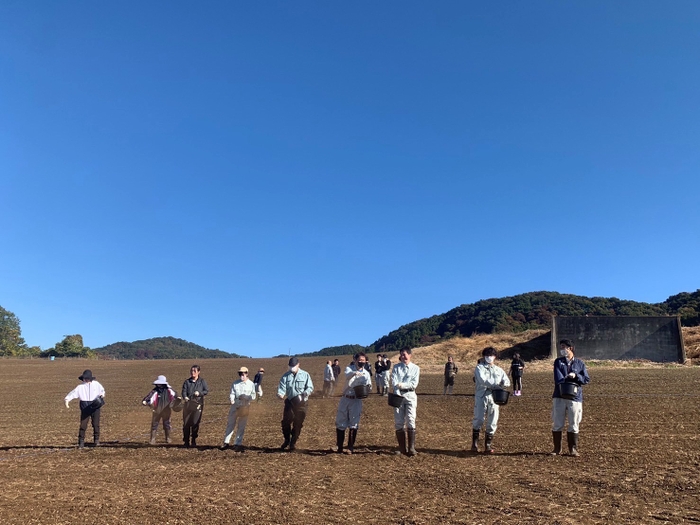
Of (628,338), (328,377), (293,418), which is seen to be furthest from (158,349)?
(293,418)

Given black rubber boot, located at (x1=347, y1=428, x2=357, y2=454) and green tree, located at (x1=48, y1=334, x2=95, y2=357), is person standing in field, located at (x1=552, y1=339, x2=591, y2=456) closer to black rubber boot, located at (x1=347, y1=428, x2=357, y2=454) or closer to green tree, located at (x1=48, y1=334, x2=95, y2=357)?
black rubber boot, located at (x1=347, y1=428, x2=357, y2=454)

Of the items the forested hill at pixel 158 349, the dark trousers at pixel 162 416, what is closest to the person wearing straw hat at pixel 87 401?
the dark trousers at pixel 162 416

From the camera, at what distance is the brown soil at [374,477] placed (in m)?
6.10

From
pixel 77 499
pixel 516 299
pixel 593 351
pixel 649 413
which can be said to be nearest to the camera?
pixel 77 499

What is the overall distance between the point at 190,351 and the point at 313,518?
575 feet

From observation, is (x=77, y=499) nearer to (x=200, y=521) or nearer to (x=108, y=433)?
(x=200, y=521)

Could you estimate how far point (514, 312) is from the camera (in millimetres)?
100125

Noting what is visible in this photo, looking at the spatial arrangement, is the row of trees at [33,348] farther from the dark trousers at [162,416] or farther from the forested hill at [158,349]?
the dark trousers at [162,416]

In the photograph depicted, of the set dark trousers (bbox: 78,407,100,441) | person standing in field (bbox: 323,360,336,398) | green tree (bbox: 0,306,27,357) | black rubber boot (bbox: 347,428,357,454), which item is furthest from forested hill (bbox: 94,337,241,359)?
black rubber boot (bbox: 347,428,357,454)

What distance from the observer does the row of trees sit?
96.4m

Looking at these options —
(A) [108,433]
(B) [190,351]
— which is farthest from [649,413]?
(B) [190,351]

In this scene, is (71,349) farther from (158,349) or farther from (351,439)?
(351,439)

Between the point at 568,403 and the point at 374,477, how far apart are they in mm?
3651

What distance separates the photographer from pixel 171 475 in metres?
8.32
